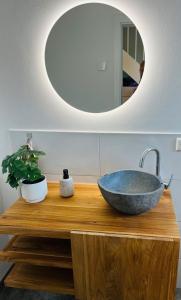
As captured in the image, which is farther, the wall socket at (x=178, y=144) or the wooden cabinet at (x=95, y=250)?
the wall socket at (x=178, y=144)

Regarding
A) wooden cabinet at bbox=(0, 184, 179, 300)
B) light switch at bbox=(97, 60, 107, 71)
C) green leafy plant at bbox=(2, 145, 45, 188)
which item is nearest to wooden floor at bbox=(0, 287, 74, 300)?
wooden cabinet at bbox=(0, 184, 179, 300)

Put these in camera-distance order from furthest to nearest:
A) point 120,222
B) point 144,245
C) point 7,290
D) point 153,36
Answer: point 7,290
point 153,36
point 120,222
point 144,245

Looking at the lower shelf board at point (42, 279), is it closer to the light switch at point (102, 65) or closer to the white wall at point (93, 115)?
the white wall at point (93, 115)

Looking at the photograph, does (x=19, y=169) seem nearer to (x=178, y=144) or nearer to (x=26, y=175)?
(x=26, y=175)

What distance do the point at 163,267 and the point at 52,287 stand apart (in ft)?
1.96

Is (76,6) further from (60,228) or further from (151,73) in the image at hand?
(60,228)

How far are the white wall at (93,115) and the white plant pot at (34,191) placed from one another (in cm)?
28

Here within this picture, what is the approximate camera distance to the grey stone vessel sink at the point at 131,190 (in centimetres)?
109

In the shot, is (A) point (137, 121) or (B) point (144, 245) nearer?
(B) point (144, 245)

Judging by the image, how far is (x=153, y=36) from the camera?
1273 millimetres

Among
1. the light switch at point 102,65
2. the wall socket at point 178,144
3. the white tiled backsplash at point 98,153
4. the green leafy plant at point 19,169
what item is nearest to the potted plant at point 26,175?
the green leafy plant at point 19,169

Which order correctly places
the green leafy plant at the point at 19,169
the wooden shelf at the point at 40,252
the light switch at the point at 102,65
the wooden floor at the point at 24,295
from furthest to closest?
the wooden floor at the point at 24,295
the light switch at the point at 102,65
the green leafy plant at the point at 19,169
the wooden shelf at the point at 40,252

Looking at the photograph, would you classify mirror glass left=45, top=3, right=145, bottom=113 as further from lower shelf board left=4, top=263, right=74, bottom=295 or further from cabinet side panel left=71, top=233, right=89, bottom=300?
lower shelf board left=4, top=263, right=74, bottom=295

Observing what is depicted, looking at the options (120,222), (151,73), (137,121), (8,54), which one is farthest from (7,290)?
(151,73)
